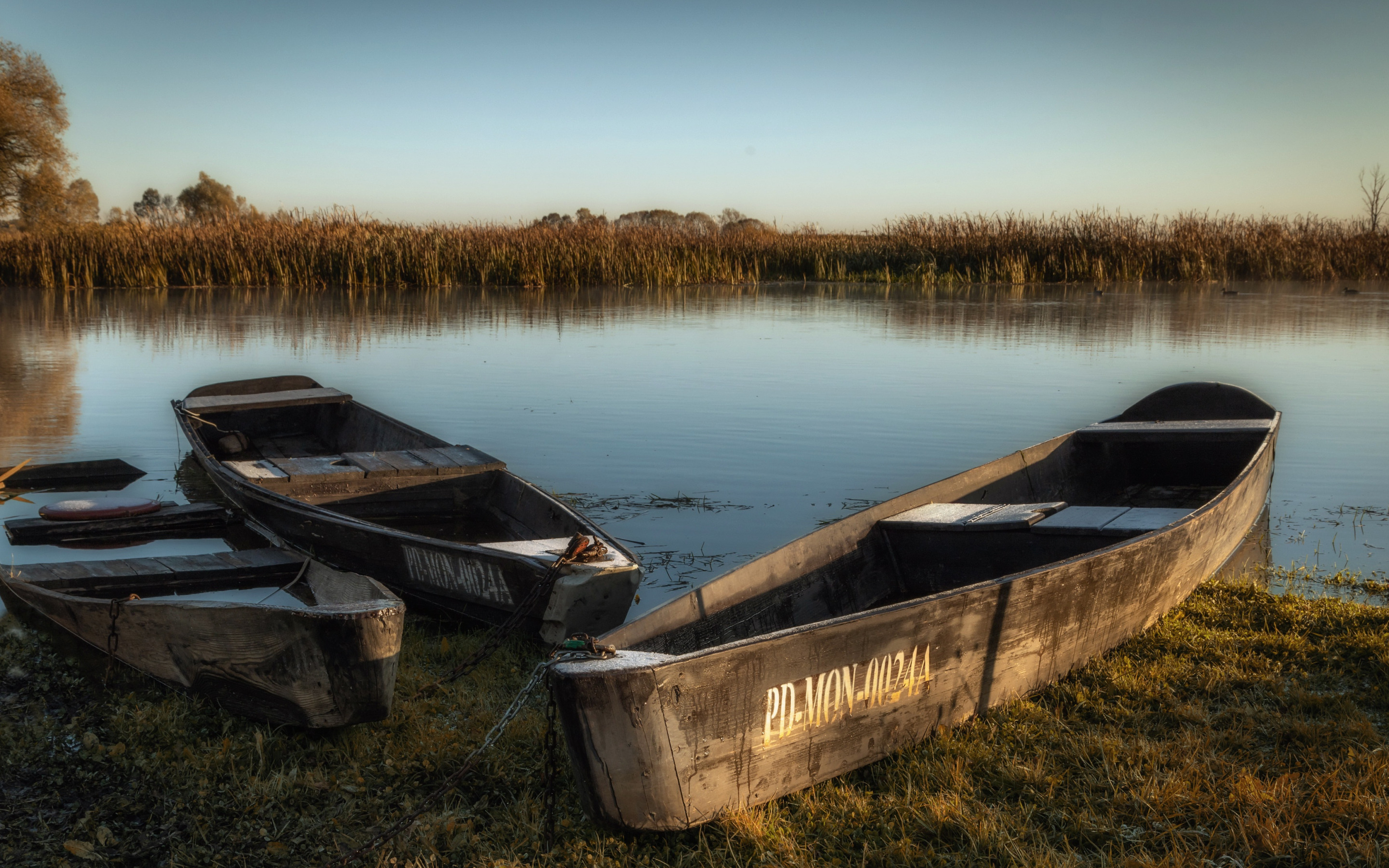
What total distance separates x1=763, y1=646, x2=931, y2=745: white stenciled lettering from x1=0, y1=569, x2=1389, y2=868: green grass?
245 mm

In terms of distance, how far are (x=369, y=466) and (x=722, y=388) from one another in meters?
6.24

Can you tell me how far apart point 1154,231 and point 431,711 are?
30.8 m

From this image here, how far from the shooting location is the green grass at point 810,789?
115 inches

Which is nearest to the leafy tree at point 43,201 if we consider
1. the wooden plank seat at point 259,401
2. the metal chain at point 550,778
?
the wooden plank seat at point 259,401

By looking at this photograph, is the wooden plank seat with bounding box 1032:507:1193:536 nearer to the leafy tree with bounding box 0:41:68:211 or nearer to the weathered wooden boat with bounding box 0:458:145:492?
the weathered wooden boat with bounding box 0:458:145:492

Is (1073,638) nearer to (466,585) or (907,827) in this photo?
(907,827)

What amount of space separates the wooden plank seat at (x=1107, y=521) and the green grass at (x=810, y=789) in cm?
73

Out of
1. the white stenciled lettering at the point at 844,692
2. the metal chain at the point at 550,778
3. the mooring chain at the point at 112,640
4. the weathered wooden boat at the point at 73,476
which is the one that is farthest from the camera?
the weathered wooden boat at the point at 73,476

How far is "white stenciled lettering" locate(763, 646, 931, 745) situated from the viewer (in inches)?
118

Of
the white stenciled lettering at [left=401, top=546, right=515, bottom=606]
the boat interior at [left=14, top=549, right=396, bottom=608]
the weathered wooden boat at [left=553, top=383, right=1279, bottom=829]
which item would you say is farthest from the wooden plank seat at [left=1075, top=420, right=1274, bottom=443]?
the boat interior at [left=14, top=549, right=396, bottom=608]

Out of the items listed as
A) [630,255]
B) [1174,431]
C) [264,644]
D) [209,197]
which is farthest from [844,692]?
[209,197]

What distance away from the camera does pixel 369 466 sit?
6.10 m

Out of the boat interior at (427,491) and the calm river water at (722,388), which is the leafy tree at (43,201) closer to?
the calm river water at (722,388)

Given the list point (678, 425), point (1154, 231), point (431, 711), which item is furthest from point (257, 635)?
point (1154, 231)
